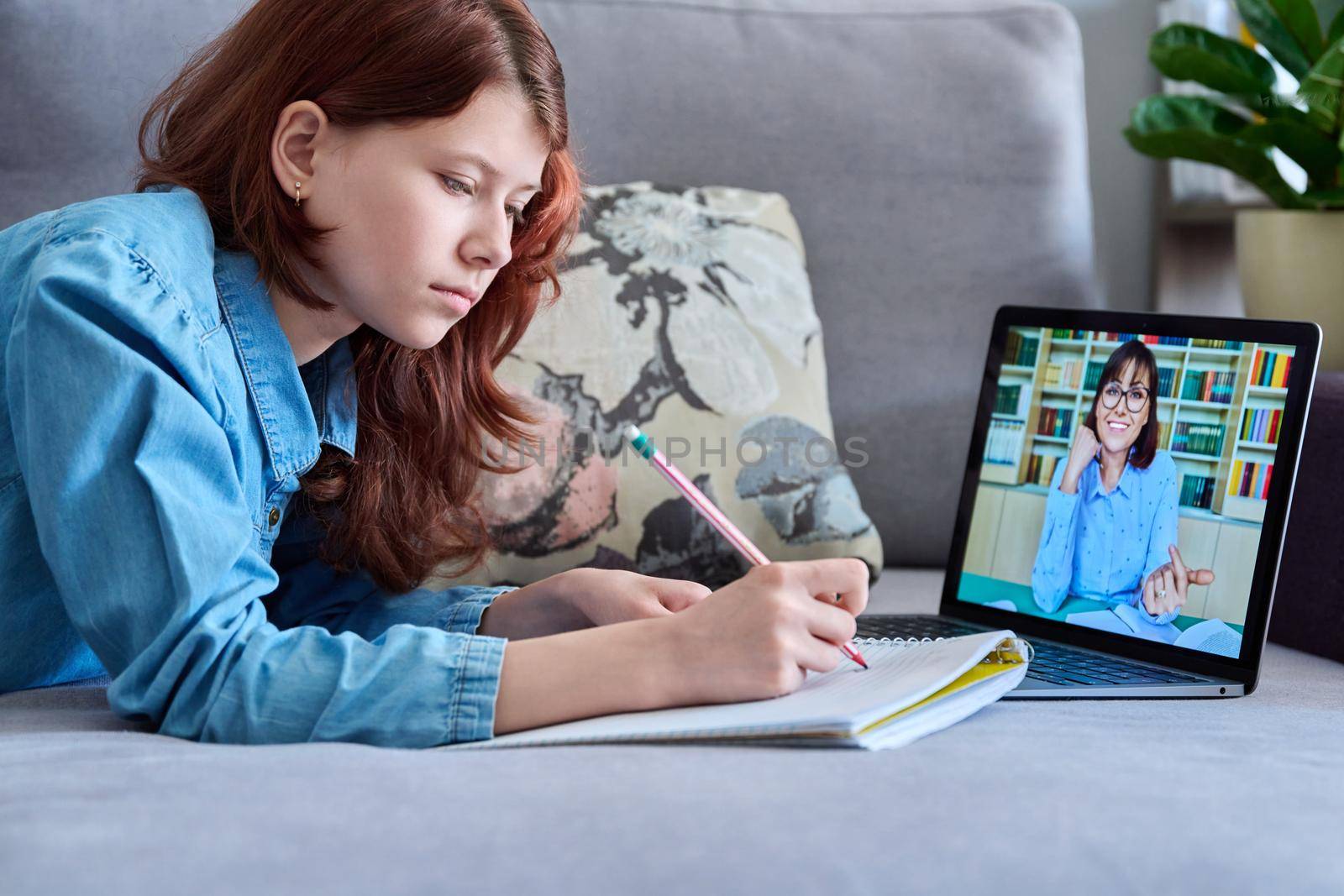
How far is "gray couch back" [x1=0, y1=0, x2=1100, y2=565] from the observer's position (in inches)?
54.1

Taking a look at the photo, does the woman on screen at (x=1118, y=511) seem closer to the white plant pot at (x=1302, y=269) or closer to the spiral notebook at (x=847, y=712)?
the spiral notebook at (x=847, y=712)

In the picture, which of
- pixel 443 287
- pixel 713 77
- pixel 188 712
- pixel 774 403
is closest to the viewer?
pixel 188 712

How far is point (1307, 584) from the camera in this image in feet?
3.46

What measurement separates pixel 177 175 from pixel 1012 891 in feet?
2.33

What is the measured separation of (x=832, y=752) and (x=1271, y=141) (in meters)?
1.13

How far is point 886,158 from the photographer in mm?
1424

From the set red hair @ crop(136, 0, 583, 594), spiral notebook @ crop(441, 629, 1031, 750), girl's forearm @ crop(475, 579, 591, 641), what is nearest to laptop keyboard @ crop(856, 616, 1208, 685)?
spiral notebook @ crop(441, 629, 1031, 750)

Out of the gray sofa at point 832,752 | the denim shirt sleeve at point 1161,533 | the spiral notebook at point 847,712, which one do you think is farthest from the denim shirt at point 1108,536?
the spiral notebook at point 847,712

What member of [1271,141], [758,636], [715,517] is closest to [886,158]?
[1271,141]

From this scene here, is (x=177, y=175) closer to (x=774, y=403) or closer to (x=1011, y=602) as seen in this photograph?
(x=774, y=403)

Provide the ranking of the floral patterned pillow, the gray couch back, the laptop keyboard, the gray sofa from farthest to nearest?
the gray couch back, the floral patterned pillow, the laptop keyboard, the gray sofa

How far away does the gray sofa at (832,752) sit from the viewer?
525 mm

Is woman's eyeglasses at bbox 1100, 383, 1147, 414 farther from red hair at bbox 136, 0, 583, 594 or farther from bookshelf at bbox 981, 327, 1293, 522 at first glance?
red hair at bbox 136, 0, 583, 594

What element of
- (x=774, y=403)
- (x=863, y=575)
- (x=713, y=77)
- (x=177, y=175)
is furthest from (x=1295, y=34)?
(x=177, y=175)
